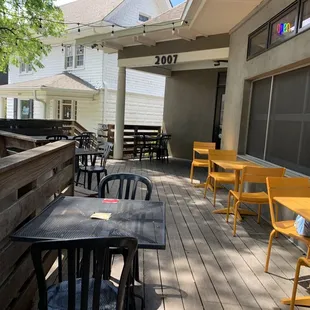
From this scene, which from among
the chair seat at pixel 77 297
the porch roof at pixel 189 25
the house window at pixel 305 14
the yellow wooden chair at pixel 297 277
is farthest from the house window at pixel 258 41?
the chair seat at pixel 77 297

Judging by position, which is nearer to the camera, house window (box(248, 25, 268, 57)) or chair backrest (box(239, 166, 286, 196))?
chair backrest (box(239, 166, 286, 196))

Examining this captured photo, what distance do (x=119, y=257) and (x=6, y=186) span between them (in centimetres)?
163

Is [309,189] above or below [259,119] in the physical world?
below

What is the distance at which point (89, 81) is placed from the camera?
1231 cm

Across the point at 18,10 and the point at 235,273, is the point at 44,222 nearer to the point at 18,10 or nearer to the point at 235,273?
the point at 235,273

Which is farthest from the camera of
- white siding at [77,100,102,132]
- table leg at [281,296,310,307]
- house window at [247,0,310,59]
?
white siding at [77,100,102,132]

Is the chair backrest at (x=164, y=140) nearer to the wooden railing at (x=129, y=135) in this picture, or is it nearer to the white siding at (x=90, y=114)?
the wooden railing at (x=129, y=135)

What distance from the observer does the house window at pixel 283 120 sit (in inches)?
146

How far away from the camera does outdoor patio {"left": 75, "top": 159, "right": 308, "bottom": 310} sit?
7.65 ft

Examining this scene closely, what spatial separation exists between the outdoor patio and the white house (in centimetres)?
864

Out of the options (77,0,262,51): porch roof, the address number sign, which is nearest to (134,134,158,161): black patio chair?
the address number sign

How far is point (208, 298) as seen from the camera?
234 centimetres

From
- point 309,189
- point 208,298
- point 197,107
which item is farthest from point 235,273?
point 197,107

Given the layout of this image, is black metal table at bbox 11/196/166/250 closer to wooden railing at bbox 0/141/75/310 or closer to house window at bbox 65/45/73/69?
wooden railing at bbox 0/141/75/310
